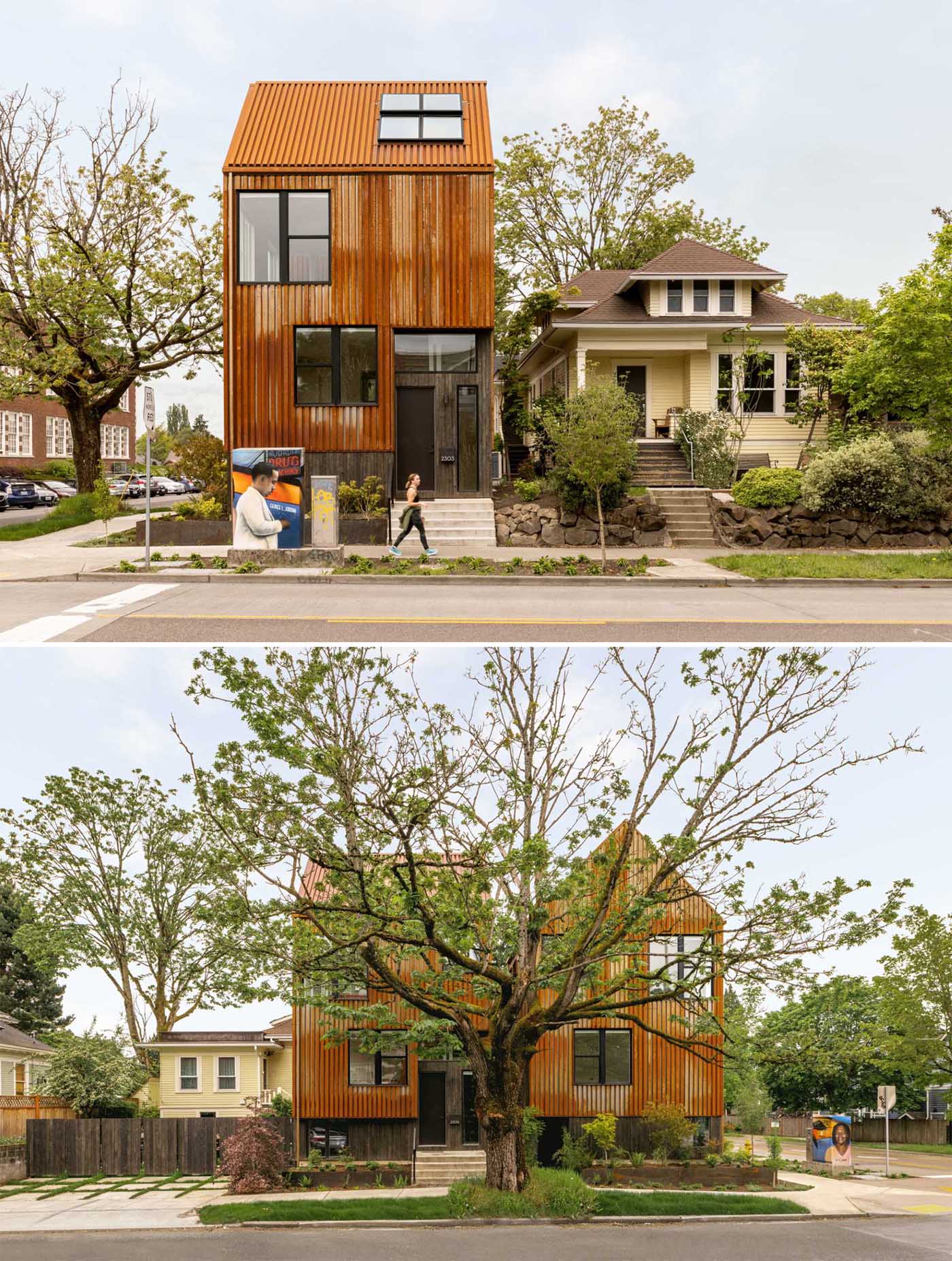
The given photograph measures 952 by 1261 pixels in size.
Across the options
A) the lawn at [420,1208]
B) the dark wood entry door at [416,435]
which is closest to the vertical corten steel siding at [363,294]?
the dark wood entry door at [416,435]

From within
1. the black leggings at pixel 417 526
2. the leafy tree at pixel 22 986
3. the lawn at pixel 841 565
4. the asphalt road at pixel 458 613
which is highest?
the black leggings at pixel 417 526

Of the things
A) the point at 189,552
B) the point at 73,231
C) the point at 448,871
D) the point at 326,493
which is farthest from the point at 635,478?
the point at 73,231

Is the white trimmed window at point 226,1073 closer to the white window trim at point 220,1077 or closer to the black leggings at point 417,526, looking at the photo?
the white window trim at point 220,1077

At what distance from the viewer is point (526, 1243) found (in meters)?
14.9

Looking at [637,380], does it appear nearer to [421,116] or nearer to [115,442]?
[421,116]

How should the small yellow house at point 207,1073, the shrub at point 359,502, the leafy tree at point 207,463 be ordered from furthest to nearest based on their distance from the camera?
the small yellow house at point 207,1073
the leafy tree at point 207,463
the shrub at point 359,502

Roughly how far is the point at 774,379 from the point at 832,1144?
22387 mm

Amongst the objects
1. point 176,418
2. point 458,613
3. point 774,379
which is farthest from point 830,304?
point 176,418

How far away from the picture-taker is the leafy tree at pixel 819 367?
3512 centimetres

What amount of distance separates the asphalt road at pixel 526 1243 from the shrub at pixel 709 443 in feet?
66.6

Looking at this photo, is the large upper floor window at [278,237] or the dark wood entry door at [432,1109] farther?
the large upper floor window at [278,237]

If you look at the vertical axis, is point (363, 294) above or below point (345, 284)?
below

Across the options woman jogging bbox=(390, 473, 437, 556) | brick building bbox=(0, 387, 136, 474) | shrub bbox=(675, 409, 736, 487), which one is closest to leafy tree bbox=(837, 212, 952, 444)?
shrub bbox=(675, 409, 736, 487)

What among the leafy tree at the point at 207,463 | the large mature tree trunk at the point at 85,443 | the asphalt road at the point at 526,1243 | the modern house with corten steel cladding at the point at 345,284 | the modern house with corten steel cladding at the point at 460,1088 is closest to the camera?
the asphalt road at the point at 526,1243
